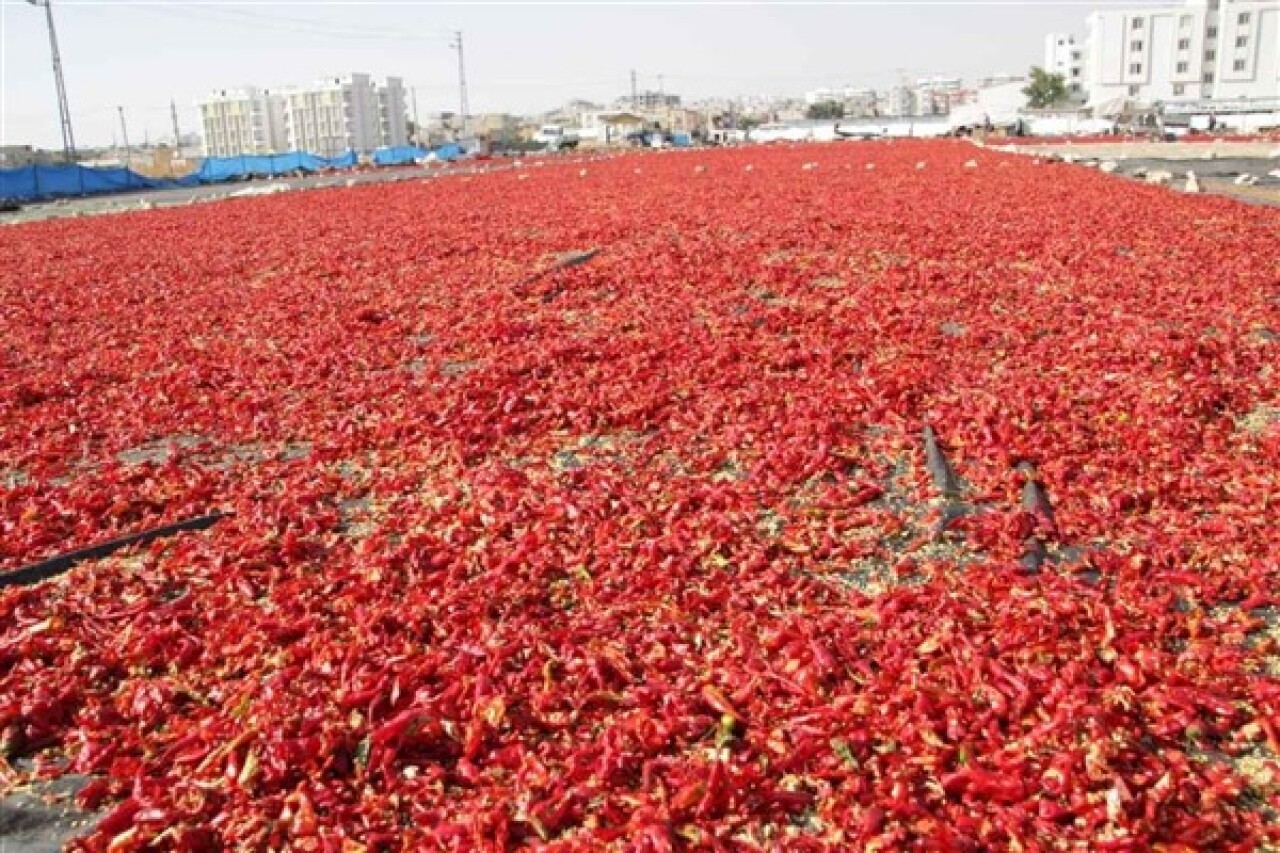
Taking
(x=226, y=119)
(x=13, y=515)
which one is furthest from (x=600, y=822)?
(x=226, y=119)

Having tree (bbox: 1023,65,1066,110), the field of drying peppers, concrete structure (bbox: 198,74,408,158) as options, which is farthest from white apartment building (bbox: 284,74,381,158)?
the field of drying peppers

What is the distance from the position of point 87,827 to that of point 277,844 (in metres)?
1.01

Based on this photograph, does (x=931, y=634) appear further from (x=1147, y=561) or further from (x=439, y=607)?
(x=439, y=607)

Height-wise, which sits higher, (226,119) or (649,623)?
(226,119)

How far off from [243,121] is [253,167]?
383 ft

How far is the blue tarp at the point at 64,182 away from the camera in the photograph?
53188 mm

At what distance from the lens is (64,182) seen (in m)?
56.6

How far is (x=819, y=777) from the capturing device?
15.2 feet

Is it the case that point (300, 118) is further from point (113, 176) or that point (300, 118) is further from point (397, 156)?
point (113, 176)

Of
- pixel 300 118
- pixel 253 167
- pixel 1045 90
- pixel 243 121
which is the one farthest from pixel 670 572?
pixel 243 121

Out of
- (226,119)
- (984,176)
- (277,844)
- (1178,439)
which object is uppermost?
(226,119)

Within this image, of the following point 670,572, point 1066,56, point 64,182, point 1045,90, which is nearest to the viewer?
point 670,572

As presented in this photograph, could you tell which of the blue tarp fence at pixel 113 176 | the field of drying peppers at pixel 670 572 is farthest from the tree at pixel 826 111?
the field of drying peppers at pixel 670 572

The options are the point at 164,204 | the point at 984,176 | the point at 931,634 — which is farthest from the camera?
the point at 164,204
